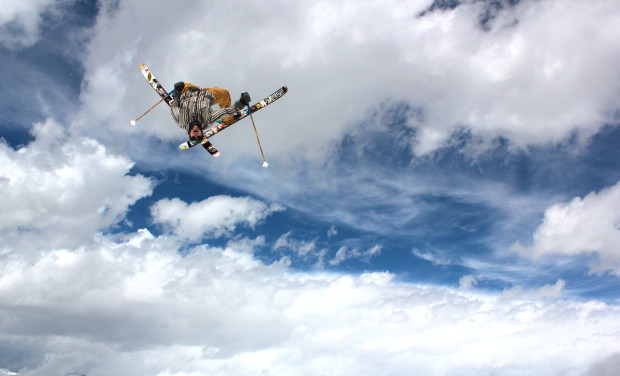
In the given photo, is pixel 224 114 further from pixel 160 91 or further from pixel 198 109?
pixel 160 91

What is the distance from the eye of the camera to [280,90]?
76.6ft

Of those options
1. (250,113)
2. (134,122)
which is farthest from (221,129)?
(134,122)

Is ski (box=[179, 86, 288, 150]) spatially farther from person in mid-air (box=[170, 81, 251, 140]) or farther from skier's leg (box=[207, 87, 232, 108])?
skier's leg (box=[207, 87, 232, 108])

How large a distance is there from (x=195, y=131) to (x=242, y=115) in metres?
2.95

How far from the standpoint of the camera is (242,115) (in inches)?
902

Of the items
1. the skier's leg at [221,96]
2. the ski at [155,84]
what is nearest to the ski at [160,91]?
the ski at [155,84]

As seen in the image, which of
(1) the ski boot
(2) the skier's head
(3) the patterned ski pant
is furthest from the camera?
(3) the patterned ski pant

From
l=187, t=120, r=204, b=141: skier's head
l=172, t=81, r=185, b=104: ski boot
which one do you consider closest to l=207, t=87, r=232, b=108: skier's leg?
l=172, t=81, r=185, b=104: ski boot

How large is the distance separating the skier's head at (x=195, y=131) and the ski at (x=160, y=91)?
1.43ft

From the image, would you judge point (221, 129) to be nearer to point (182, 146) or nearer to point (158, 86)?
point (182, 146)

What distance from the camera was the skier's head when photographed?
22.2 meters

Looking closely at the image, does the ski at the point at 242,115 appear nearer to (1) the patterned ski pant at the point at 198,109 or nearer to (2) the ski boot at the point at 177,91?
(1) the patterned ski pant at the point at 198,109

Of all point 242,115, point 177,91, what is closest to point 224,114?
point 242,115

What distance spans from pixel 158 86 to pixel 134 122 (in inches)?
124
